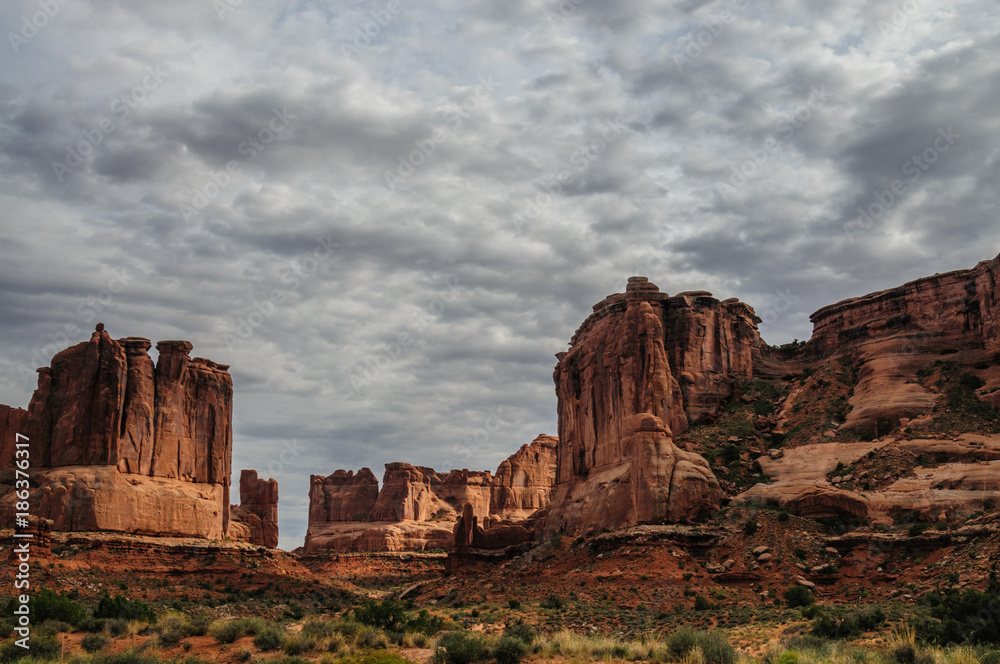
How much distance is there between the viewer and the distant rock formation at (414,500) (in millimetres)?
122438

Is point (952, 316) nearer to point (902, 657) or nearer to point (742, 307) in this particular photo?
point (742, 307)

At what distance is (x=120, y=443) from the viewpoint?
6600 centimetres

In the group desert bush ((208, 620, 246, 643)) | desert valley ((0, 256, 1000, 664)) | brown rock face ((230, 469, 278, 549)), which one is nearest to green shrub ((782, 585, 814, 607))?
desert valley ((0, 256, 1000, 664))

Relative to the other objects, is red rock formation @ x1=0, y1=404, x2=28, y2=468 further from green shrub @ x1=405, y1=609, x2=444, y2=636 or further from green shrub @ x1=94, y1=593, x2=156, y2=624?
green shrub @ x1=405, y1=609, x2=444, y2=636

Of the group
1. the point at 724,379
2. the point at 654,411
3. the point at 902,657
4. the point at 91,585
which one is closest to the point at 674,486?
the point at 654,411

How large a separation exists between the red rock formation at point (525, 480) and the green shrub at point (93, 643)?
89158mm

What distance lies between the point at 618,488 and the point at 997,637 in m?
33.7

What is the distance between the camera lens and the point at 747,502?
187 ft

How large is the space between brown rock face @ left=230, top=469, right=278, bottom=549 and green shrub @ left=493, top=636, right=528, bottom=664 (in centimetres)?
6226

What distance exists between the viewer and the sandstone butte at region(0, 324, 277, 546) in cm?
6194

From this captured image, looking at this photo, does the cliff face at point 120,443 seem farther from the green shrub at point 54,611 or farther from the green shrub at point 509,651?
the green shrub at point 509,651

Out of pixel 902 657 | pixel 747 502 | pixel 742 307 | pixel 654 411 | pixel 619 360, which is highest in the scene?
pixel 742 307

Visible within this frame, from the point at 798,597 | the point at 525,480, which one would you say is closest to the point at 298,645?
the point at 798,597

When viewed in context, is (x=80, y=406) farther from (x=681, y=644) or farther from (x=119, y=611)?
(x=681, y=644)
